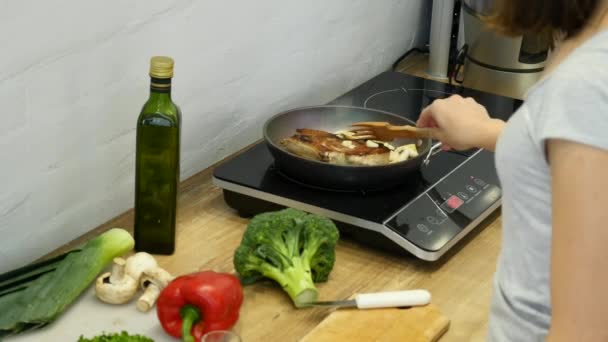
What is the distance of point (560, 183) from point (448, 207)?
88 centimetres

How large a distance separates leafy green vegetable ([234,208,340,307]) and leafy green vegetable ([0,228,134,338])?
194 mm

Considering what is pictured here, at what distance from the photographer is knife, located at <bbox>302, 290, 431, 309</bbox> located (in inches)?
54.2

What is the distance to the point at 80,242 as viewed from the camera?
62.1 inches

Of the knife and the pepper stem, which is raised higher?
the pepper stem

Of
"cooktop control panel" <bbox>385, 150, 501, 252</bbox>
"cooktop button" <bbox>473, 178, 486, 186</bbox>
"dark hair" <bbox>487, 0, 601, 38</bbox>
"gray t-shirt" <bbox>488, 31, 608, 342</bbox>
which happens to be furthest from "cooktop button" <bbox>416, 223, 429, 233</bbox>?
"dark hair" <bbox>487, 0, 601, 38</bbox>

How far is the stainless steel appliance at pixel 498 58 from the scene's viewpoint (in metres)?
2.24

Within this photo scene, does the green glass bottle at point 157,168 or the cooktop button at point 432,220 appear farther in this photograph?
the cooktop button at point 432,220

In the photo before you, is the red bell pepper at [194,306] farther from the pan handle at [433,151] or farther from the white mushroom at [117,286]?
the pan handle at [433,151]

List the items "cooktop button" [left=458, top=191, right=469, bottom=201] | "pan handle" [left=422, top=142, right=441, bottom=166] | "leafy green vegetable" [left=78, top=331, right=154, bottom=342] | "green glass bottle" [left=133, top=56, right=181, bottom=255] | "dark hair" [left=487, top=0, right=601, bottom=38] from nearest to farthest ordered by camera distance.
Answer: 1. "dark hair" [left=487, top=0, right=601, bottom=38]
2. "leafy green vegetable" [left=78, top=331, right=154, bottom=342]
3. "green glass bottle" [left=133, top=56, right=181, bottom=255]
4. "cooktop button" [left=458, top=191, right=469, bottom=201]
5. "pan handle" [left=422, top=142, right=441, bottom=166]

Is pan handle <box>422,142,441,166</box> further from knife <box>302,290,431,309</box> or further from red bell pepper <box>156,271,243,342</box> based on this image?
red bell pepper <box>156,271,243,342</box>

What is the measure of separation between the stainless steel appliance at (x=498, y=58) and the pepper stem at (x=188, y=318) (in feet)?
4.01

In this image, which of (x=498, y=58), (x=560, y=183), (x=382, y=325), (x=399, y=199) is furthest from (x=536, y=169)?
(x=498, y=58)

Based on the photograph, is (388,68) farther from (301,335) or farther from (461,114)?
(301,335)

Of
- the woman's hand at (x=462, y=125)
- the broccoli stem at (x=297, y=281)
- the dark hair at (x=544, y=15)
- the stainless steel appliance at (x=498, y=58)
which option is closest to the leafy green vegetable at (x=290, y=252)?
the broccoli stem at (x=297, y=281)
